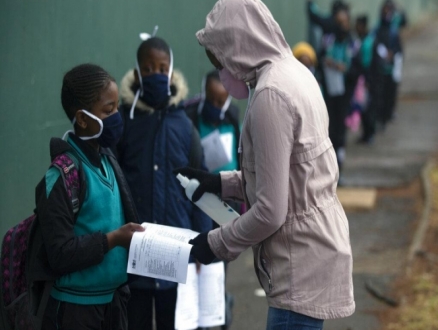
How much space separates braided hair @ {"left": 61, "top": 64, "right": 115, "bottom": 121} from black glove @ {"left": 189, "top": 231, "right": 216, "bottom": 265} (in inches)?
28.2

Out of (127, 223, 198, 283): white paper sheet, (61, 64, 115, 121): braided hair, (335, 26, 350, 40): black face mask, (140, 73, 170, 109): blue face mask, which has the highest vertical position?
(61, 64, 115, 121): braided hair

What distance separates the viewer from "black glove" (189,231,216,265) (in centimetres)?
334

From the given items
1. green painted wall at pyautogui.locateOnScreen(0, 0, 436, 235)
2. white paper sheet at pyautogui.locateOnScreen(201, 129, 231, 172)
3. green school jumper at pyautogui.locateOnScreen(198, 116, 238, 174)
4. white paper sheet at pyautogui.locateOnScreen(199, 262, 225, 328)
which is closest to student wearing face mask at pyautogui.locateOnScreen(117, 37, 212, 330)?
white paper sheet at pyautogui.locateOnScreen(199, 262, 225, 328)

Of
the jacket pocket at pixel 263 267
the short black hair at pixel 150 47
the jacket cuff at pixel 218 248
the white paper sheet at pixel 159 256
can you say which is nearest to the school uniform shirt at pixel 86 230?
the white paper sheet at pixel 159 256

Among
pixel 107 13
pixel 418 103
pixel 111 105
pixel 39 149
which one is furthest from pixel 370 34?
pixel 111 105

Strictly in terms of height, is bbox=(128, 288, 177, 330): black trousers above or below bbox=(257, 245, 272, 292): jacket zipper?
below

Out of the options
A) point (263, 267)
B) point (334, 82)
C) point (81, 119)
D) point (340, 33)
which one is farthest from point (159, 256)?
point (340, 33)

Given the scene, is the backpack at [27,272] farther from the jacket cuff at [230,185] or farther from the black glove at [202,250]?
the jacket cuff at [230,185]

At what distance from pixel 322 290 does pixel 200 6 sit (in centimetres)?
663

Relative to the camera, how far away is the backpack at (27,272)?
337 centimetres

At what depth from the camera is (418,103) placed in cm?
1920

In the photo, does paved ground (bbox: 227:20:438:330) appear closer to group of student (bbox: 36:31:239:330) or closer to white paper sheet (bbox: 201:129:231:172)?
white paper sheet (bbox: 201:129:231:172)

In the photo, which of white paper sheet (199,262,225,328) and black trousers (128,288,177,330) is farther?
white paper sheet (199,262,225,328)

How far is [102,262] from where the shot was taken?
11.5 feet
